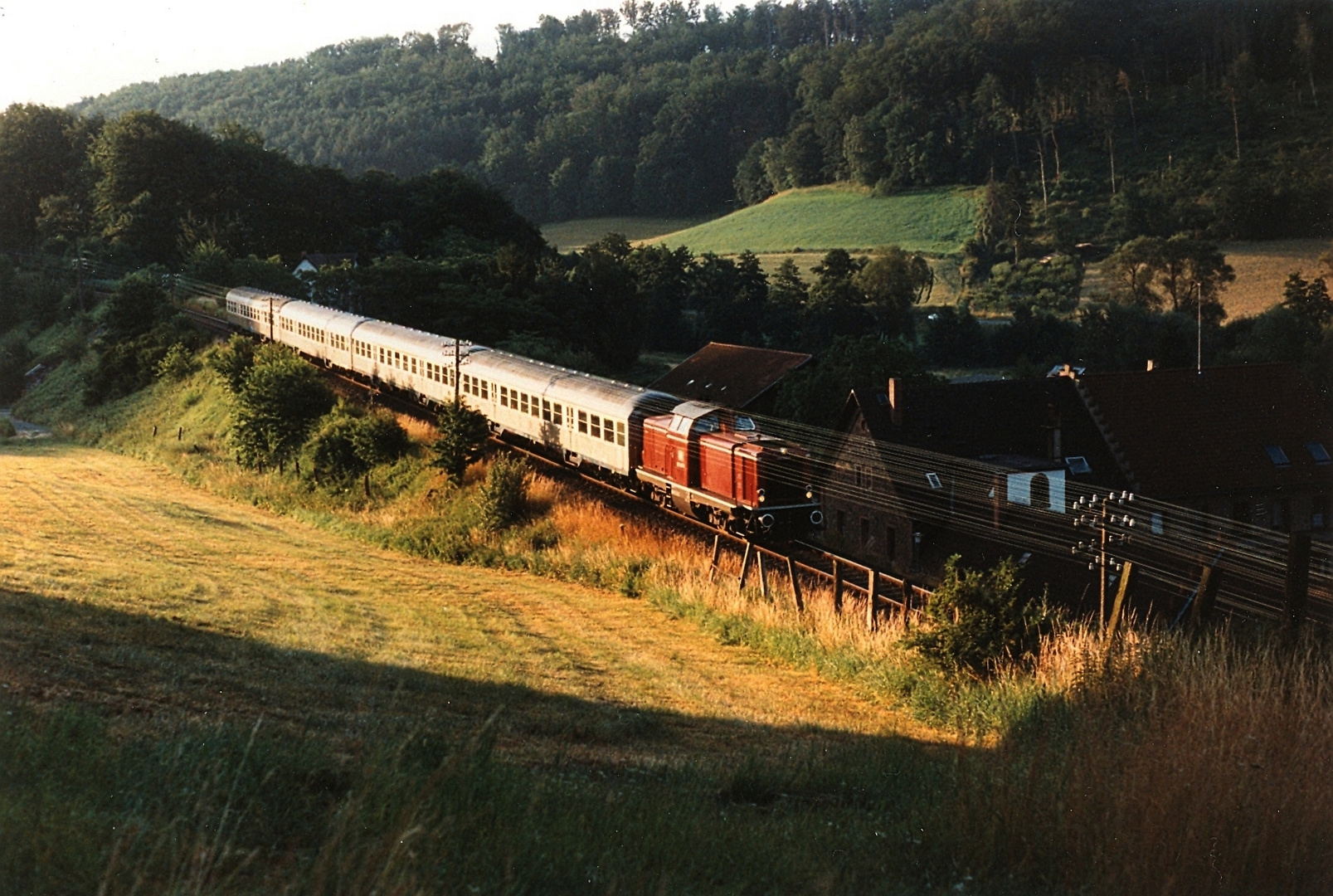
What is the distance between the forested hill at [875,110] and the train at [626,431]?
90650mm

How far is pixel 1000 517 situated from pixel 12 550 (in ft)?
103

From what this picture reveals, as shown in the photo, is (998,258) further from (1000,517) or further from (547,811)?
(547,811)

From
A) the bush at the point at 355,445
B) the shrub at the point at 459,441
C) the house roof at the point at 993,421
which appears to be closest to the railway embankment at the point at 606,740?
the shrub at the point at 459,441

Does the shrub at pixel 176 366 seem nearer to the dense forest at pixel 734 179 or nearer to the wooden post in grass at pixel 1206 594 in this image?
the dense forest at pixel 734 179

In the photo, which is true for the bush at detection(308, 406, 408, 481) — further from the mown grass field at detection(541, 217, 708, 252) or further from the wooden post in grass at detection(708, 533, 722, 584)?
the mown grass field at detection(541, 217, 708, 252)

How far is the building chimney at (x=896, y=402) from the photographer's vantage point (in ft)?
144

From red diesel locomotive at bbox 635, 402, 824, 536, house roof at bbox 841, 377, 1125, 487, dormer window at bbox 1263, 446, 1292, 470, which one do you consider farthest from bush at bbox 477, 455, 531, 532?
dormer window at bbox 1263, 446, 1292, 470

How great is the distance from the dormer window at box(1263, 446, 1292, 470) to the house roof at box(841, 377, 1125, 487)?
21.0 ft

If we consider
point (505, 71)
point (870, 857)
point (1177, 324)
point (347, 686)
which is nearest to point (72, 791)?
point (870, 857)

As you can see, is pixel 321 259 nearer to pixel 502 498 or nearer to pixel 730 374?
pixel 730 374

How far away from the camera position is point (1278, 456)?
4794 cm

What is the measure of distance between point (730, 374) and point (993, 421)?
14.4m

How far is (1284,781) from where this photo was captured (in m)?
8.29

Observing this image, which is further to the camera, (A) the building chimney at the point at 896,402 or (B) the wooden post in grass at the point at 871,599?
(A) the building chimney at the point at 896,402
